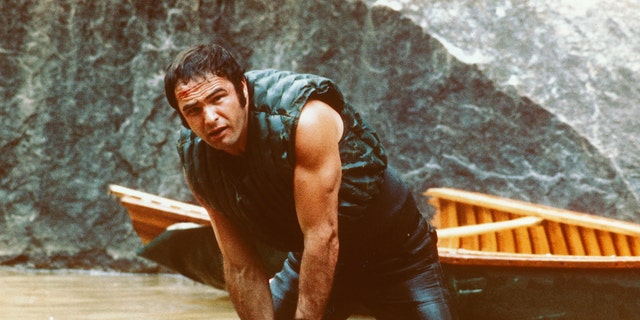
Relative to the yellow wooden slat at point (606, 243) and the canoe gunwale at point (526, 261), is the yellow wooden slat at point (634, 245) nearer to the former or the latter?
the yellow wooden slat at point (606, 243)

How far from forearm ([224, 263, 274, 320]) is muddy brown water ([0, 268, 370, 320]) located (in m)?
1.67

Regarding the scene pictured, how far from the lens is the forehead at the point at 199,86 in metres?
1.99

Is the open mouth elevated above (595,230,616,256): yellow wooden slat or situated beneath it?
elevated above

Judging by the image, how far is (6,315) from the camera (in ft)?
12.6

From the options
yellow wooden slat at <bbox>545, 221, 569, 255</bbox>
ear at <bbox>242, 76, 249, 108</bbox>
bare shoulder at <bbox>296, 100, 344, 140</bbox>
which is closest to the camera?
bare shoulder at <bbox>296, 100, 344, 140</bbox>

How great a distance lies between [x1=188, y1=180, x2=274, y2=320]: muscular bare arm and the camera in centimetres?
228

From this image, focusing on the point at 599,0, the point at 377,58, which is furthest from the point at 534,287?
the point at 599,0

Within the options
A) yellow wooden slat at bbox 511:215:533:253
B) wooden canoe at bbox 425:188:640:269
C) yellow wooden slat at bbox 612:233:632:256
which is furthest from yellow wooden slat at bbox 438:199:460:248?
yellow wooden slat at bbox 612:233:632:256

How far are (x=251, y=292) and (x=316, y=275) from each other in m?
0.32

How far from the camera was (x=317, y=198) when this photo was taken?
1978 mm

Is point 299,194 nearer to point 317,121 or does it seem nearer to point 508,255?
point 317,121

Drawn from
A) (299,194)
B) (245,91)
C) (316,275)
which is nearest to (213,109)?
(245,91)

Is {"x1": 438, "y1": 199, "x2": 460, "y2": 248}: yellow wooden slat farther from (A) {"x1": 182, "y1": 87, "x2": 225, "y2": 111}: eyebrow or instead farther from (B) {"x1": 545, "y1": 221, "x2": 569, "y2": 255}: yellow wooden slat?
(A) {"x1": 182, "y1": 87, "x2": 225, "y2": 111}: eyebrow

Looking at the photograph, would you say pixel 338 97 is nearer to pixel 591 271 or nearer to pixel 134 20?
pixel 591 271
